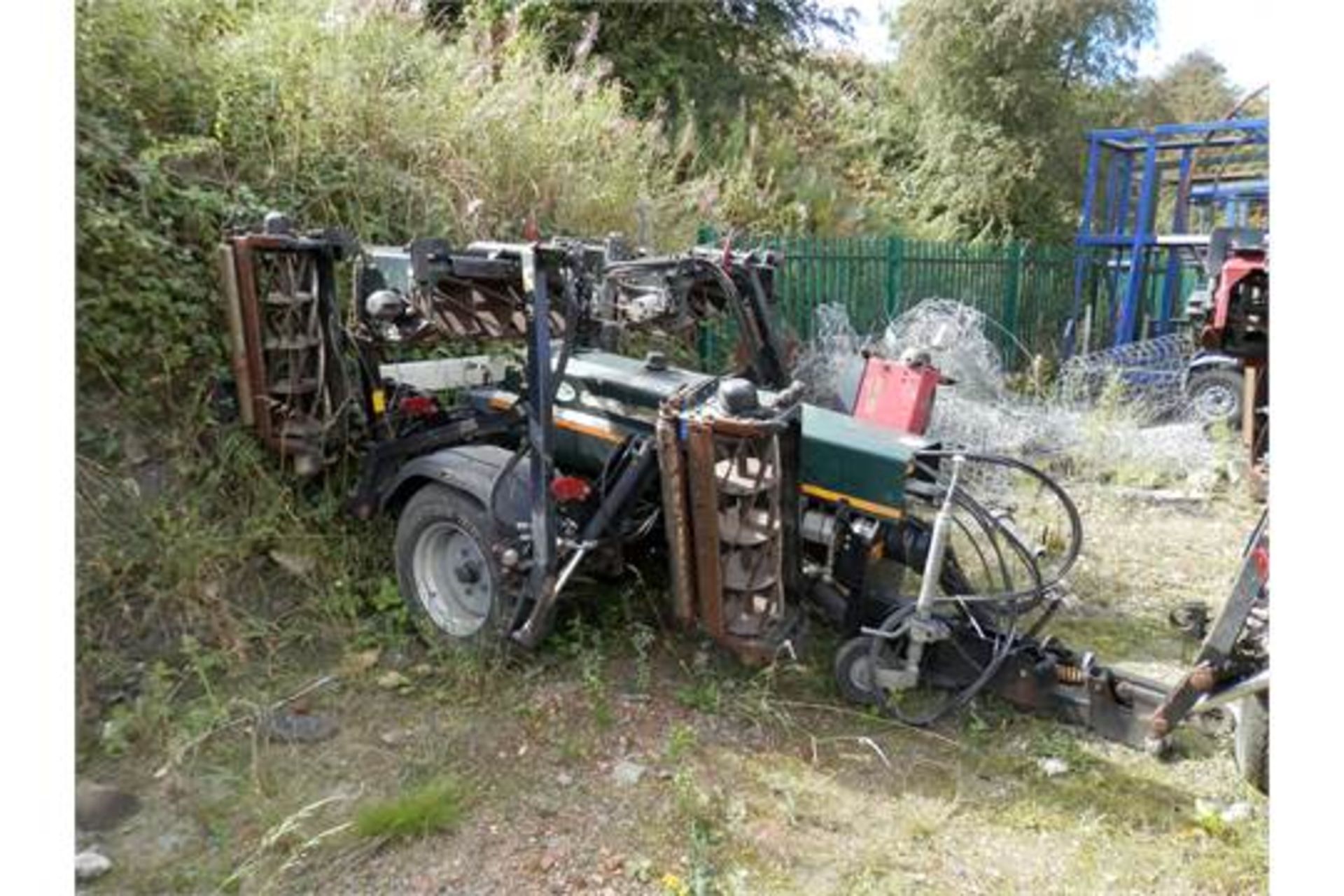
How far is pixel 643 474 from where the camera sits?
348 centimetres

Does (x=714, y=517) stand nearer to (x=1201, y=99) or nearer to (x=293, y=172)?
(x=293, y=172)

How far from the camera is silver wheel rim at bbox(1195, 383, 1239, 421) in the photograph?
339 inches

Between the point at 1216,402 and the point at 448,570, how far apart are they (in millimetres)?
7813

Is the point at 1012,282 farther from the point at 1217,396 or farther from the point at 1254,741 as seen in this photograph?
the point at 1254,741

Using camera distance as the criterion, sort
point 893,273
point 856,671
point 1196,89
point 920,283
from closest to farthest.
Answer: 1. point 856,671
2. point 893,273
3. point 920,283
4. point 1196,89

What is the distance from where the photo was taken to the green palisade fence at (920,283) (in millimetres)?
8500

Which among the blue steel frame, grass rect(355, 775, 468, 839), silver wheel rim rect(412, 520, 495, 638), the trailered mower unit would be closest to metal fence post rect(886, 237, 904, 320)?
the blue steel frame

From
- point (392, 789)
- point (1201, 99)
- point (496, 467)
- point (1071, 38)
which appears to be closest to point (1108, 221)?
point (1071, 38)

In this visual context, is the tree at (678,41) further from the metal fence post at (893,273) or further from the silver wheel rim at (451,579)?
the silver wheel rim at (451,579)

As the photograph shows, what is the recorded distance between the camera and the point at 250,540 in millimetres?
4078

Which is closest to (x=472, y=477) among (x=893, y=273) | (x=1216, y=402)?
(x=893, y=273)

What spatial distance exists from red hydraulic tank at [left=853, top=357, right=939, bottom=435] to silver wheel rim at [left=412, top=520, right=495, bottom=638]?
8.67 feet

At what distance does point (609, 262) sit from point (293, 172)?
98.1 inches

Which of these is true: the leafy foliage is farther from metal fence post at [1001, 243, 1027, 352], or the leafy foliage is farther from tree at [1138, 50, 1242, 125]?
tree at [1138, 50, 1242, 125]
